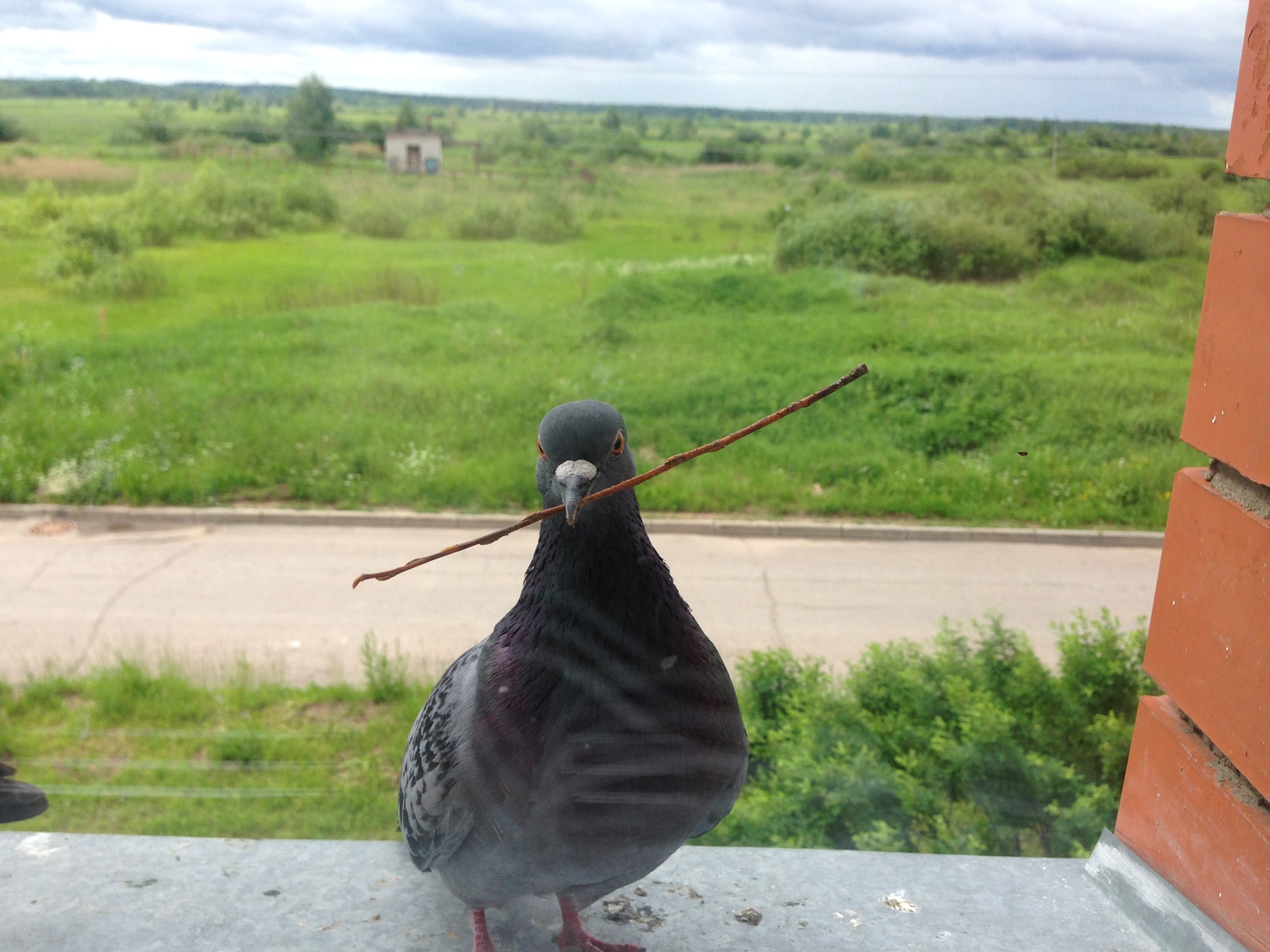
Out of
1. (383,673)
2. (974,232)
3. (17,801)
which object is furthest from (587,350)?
(17,801)

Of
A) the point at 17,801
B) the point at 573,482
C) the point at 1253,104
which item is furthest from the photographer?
the point at 17,801

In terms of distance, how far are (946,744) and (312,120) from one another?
91.7 inches

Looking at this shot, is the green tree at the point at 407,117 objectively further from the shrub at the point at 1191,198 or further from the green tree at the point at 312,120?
the shrub at the point at 1191,198

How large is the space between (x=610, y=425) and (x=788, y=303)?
1887 mm

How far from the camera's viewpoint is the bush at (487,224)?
268 centimetres

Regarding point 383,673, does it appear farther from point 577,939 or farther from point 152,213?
point 152,213

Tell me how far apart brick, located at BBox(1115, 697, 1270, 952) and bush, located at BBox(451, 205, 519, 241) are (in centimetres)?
214

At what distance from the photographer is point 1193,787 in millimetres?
1148

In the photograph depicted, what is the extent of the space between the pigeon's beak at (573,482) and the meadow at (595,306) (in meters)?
1.33

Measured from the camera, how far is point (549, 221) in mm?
2762

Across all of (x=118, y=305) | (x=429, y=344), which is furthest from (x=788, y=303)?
(x=118, y=305)

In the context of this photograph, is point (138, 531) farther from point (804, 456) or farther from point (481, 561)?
point (804, 456)

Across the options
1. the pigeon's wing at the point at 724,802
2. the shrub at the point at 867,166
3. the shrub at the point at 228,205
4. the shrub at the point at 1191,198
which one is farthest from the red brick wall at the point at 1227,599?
the shrub at the point at 228,205

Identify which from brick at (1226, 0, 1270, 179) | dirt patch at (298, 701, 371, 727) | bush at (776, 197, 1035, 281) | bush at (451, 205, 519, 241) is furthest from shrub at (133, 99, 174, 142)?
brick at (1226, 0, 1270, 179)
